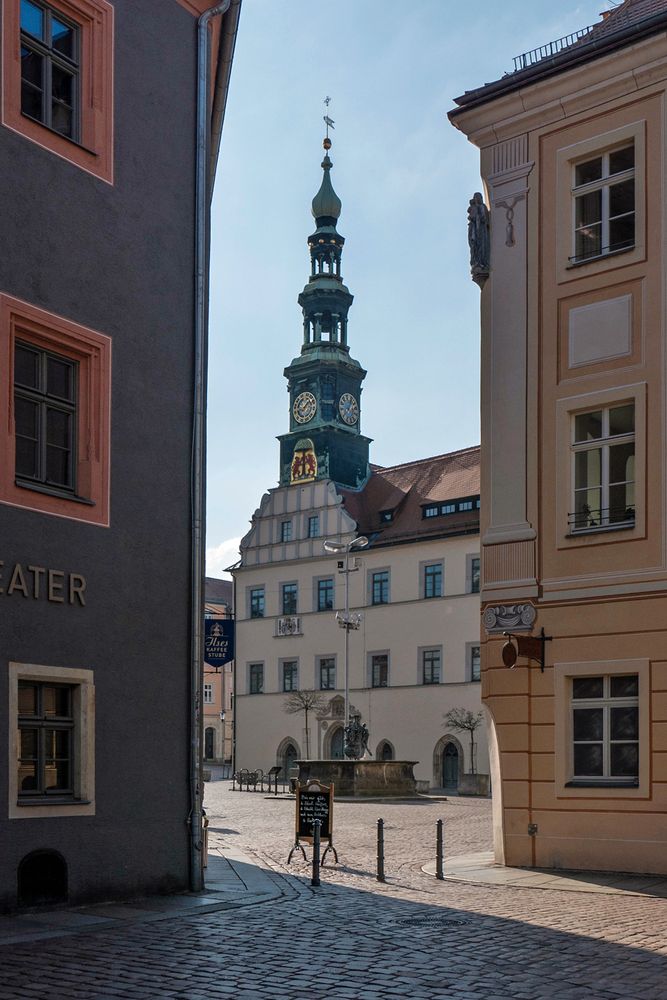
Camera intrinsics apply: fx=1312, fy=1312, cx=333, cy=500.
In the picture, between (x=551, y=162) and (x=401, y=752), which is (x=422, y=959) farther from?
(x=401, y=752)

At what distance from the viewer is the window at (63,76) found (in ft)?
46.3

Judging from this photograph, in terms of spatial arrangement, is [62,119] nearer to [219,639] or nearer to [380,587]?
[219,639]

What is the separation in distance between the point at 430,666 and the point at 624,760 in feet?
153

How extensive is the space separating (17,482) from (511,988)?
721 cm

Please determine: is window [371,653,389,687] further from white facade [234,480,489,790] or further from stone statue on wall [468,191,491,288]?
stone statue on wall [468,191,491,288]

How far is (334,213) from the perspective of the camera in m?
81.8

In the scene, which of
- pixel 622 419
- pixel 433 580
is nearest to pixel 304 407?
pixel 433 580

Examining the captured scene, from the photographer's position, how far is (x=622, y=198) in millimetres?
19656

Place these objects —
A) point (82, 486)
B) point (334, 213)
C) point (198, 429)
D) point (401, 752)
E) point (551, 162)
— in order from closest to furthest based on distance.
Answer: point (82, 486) → point (198, 429) → point (551, 162) → point (401, 752) → point (334, 213)

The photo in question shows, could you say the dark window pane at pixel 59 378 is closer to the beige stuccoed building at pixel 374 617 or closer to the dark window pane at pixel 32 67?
the dark window pane at pixel 32 67

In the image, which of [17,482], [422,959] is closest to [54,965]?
[422,959]

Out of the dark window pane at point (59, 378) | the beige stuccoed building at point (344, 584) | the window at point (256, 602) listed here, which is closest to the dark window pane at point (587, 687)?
the dark window pane at point (59, 378)

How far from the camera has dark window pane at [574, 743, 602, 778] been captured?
1838cm

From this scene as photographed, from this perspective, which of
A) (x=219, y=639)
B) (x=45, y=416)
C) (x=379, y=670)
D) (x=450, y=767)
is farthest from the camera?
(x=379, y=670)
